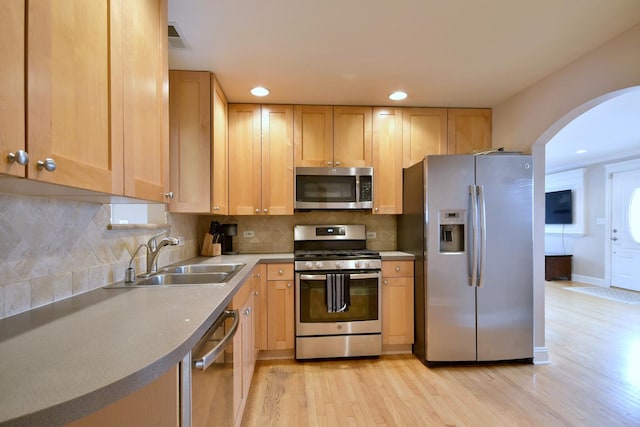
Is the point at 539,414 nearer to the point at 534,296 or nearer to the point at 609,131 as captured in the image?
the point at 534,296

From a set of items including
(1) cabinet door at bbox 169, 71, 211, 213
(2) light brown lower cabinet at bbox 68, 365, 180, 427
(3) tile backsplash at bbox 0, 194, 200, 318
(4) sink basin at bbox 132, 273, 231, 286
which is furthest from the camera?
(1) cabinet door at bbox 169, 71, 211, 213

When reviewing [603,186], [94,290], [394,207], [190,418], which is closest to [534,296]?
[394,207]

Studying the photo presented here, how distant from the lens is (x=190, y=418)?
86 cm

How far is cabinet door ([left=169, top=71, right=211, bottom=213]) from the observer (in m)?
2.21

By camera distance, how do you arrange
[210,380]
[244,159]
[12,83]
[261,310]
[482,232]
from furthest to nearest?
[244,159]
[261,310]
[482,232]
[210,380]
[12,83]

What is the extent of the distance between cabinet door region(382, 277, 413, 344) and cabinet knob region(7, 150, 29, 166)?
8.13 ft

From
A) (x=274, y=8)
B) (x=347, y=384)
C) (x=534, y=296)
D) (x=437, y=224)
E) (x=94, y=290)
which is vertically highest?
(x=274, y=8)

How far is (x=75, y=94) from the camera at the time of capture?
80 centimetres

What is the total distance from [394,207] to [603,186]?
17.5 feet

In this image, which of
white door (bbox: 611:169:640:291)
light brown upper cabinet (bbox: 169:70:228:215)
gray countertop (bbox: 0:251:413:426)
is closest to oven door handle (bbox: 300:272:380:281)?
light brown upper cabinet (bbox: 169:70:228:215)

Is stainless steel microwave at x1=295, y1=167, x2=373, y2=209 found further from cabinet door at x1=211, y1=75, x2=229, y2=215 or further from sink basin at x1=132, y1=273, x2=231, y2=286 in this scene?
sink basin at x1=132, y1=273, x2=231, y2=286

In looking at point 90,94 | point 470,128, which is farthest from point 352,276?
point 90,94

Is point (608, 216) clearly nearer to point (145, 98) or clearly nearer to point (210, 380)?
point (210, 380)

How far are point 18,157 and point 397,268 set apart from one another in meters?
2.55
